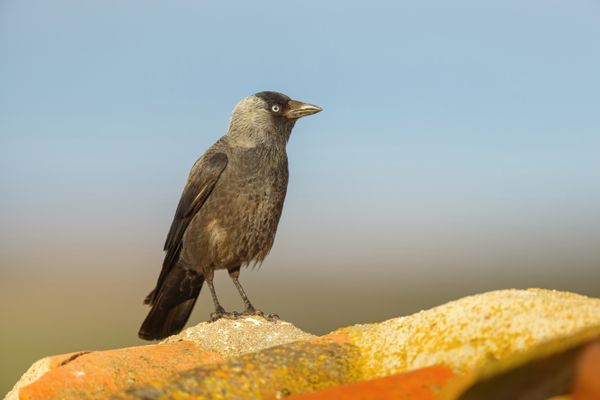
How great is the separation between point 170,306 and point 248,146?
6.80 feet

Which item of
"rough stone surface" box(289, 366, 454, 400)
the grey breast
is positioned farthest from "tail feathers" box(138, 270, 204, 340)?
"rough stone surface" box(289, 366, 454, 400)

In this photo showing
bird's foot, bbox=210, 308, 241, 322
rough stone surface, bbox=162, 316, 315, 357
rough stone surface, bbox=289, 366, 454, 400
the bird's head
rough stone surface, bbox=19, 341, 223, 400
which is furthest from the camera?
the bird's head

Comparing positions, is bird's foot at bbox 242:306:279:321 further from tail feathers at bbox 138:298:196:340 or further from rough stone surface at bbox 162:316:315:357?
tail feathers at bbox 138:298:196:340

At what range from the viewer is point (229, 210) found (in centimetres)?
700

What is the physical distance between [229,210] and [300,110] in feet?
5.27

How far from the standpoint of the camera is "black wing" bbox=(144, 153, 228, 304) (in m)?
7.19

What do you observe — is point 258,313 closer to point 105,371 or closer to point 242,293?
→ point 242,293

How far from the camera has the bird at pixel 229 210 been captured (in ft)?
23.0

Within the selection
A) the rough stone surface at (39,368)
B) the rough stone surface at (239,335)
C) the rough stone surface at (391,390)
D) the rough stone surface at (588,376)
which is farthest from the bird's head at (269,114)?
the rough stone surface at (588,376)

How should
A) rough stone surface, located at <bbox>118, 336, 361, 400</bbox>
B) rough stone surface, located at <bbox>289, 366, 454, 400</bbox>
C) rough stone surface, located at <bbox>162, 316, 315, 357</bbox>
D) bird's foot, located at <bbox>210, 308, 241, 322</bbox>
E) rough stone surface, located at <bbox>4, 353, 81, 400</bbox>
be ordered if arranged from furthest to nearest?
bird's foot, located at <bbox>210, 308, 241, 322</bbox> < rough stone surface, located at <bbox>162, 316, 315, 357</bbox> < rough stone surface, located at <bbox>4, 353, 81, 400</bbox> < rough stone surface, located at <bbox>118, 336, 361, 400</bbox> < rough stone surface, located at <bbox>289, 366, 454, 400</bbox>

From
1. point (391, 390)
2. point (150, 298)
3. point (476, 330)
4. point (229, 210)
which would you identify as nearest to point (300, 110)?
point (229, 210)

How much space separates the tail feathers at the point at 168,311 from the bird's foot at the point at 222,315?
854mm

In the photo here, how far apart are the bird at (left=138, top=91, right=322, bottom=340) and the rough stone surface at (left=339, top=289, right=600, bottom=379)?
3.79 meters

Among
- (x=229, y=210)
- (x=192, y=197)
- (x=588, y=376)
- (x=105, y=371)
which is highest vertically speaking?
(x=192, y=197)
